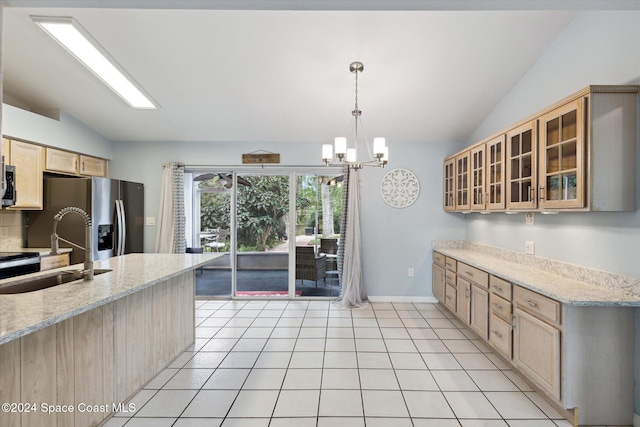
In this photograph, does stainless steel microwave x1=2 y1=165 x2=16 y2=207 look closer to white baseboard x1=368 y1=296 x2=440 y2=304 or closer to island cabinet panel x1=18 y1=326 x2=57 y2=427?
island cabinet panel x1=18 y1=326 x2=57 y2=427

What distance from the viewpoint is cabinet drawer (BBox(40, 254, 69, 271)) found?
3.23 m

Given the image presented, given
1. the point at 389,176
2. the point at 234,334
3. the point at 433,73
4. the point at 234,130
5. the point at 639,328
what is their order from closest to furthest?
the point at 639,328 → the point at 433,73 → the point at 234,334 → the point at 234,130 → the point at 389,176

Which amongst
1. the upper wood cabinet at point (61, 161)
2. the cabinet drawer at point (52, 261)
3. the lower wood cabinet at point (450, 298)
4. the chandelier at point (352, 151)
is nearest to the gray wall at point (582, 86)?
the lower wood cabinet at point (450, 298)

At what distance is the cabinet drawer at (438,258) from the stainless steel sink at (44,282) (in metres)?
3.64

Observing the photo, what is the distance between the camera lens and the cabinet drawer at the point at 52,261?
323 cm

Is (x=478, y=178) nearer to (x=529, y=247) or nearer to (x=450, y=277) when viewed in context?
(x=529, y=247)

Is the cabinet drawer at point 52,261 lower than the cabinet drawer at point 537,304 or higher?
higher

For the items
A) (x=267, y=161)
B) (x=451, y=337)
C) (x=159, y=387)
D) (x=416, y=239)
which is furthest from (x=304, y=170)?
(x=159, y=387)

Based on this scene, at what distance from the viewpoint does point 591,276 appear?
227 cm

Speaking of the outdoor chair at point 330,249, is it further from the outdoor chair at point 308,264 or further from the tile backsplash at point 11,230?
the tile backsplash at point 11,230

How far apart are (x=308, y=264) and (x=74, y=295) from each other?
3.26 meters

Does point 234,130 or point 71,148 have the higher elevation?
point 234,130

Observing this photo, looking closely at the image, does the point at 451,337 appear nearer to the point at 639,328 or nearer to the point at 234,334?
the point at 639,328

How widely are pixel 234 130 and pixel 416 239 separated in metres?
3.02
